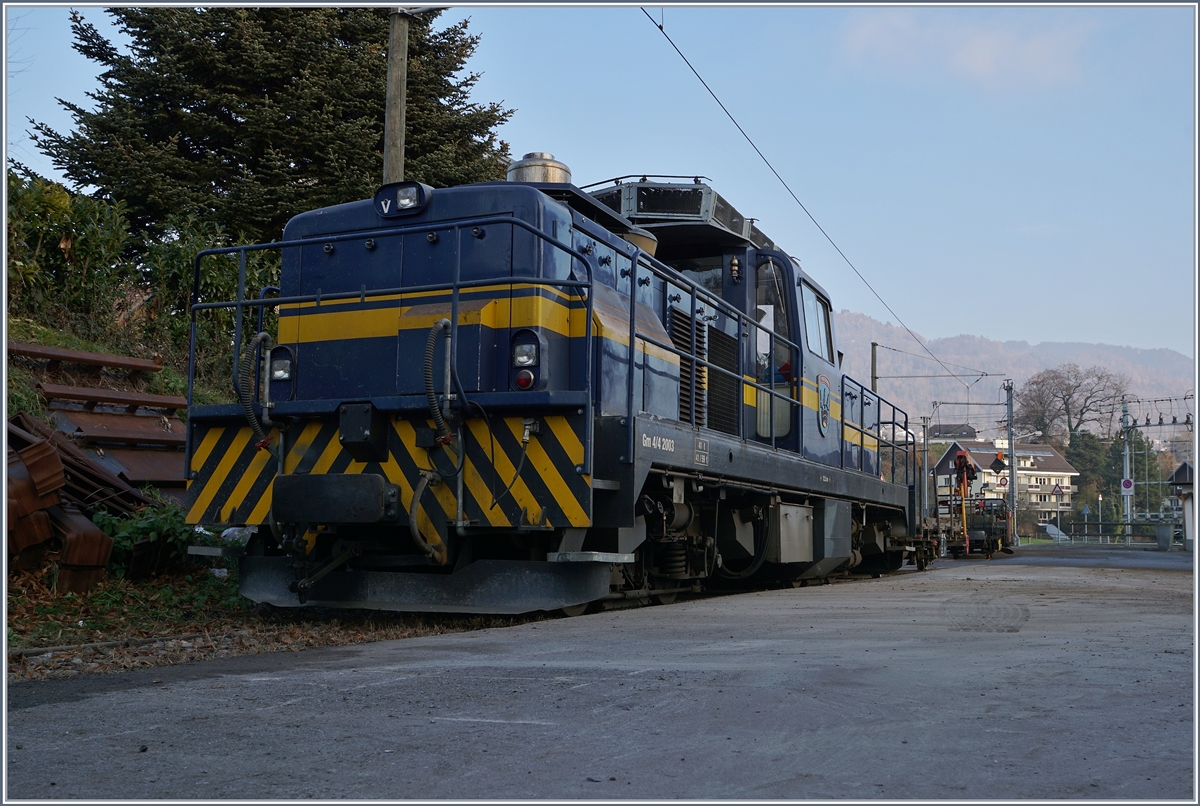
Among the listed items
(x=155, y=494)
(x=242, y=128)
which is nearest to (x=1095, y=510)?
(x=242, y=128)

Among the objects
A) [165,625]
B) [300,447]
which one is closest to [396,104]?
[300,447]

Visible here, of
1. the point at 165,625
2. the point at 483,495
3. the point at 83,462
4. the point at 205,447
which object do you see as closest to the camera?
the point at 483,495

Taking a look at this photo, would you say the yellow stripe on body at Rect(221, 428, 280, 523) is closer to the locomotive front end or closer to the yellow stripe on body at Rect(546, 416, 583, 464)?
the locomotive front end

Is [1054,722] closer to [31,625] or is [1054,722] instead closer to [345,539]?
[345,539]

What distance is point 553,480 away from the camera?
6215 millimetres

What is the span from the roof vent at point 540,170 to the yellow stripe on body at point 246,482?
2.60 meters

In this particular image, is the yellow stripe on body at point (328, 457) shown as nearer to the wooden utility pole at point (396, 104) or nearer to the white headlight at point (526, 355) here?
the white headlight at point (526, 355)

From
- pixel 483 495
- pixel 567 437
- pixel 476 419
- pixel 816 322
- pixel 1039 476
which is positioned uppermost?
pixel 1039 476

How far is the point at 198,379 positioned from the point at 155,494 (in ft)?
15.1

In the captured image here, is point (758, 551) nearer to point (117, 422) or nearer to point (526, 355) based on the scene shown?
point (526, 355)

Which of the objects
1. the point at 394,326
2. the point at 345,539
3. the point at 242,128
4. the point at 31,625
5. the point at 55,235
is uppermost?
the point at 242,128

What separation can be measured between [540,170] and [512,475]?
2598mm

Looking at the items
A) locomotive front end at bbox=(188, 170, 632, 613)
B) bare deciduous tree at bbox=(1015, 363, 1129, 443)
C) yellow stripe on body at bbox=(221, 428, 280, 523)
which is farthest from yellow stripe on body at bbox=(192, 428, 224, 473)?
bare deciduous tree at bbox=(1015, 363, 1129, 443)

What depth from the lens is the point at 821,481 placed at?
10359 mm
